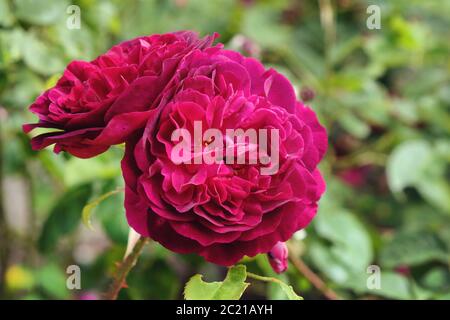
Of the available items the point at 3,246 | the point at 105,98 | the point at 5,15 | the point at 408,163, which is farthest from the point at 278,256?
the point at 3,246

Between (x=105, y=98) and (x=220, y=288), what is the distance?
186mm

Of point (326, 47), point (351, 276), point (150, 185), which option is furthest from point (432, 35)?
point (150, 185)

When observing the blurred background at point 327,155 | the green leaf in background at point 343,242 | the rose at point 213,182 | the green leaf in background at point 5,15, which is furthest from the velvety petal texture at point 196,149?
the green leaf in background at point 343,242

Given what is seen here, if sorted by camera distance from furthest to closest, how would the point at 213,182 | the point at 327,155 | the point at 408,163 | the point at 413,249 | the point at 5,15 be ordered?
the point at 327,155 → the point at 408,163 → the point at 413,249 → the point at 5,15 → the point at 213,182

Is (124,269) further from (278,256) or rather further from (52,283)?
(52,283)

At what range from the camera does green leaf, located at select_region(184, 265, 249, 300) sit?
0.54 meters

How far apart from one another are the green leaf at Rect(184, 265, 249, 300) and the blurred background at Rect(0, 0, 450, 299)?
6.9 inches

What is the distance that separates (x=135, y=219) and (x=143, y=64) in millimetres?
129

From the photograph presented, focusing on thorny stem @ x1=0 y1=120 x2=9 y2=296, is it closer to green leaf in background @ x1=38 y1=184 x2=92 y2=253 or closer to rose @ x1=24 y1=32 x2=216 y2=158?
green leaf in background @ x1=38 y1=184 x2=92 y2=253

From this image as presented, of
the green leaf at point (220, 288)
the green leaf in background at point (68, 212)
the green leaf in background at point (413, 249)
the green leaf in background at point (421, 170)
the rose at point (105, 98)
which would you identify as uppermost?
the green leaf in background at point (421, 170)

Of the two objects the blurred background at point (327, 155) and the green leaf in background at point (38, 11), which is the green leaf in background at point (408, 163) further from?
the green leaf in background at point (38, 11)

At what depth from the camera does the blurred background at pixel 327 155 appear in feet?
2.86

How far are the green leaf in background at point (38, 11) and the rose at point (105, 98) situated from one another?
0.35 metres

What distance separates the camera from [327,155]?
51.2 inches
